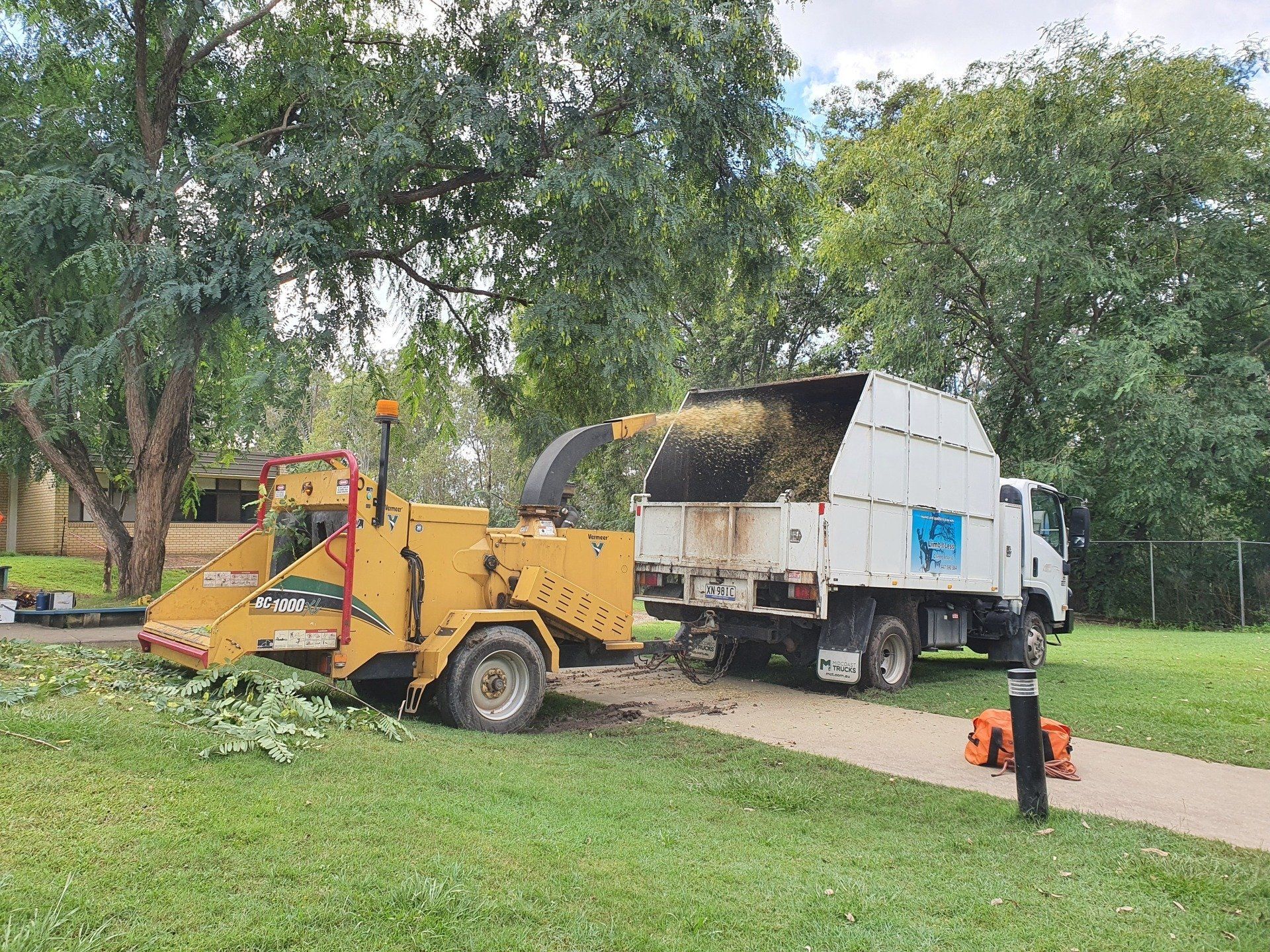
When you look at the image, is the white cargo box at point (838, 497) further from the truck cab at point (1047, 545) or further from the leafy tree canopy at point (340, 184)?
the leafy tree canopy at point (340, 184)

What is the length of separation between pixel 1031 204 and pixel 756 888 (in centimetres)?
2098

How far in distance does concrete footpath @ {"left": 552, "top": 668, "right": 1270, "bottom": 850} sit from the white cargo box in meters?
1.13

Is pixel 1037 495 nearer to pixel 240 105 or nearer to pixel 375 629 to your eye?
pixel 375 629

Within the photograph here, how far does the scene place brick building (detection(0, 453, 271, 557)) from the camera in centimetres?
2955

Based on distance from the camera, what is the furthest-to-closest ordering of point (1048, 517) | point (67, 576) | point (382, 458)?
point (67, 576)
point (1048, 517)
point (382, 458)

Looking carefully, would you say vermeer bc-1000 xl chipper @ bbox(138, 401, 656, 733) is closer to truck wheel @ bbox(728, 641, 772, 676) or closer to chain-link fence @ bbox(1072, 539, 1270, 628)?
truck wheel @ bbox(728, 641, 772, 676)

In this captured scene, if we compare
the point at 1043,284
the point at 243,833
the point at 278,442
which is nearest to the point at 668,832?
the point at 243,833

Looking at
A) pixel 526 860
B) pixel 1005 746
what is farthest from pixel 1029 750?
pixel 526 860

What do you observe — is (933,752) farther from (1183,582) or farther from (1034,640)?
(1183,582)

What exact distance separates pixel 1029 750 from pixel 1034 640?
26.2 ft

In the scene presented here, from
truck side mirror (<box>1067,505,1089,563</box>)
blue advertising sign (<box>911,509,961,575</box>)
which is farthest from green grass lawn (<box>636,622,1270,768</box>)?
truck side mirror (<box>1067,505,1089,563</box>)

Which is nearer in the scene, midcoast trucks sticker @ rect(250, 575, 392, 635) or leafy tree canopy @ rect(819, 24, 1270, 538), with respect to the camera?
midcoast trucks sticker @ rect(250, 575, 392, 635)

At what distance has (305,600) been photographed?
274 inches

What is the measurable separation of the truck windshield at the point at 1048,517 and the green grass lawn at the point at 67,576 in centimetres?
1459
